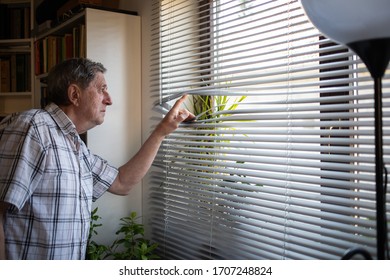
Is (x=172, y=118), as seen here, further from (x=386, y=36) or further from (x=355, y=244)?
(x=386, y=36)

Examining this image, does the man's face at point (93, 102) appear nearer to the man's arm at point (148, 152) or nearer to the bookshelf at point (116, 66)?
the man's arm at point (148, 152)

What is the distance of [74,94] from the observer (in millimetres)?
1628

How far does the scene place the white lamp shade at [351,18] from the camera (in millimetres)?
769

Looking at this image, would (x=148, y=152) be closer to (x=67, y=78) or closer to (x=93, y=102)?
(x=93, y=102)

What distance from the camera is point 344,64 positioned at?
1209 mm

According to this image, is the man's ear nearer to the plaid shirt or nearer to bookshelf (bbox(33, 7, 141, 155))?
the plaid shirt

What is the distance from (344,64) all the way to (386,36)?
412 millimetres

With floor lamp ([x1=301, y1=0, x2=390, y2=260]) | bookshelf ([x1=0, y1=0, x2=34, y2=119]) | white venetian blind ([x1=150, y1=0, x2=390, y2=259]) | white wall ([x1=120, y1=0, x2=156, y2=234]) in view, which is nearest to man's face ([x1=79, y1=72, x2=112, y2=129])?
white venetian blind ([x1=150, y1=0, x2=390, y2=259])

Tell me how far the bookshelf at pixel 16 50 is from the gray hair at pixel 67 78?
1.54m

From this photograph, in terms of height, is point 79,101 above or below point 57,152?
above

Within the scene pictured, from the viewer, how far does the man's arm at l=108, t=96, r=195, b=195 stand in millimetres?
1743

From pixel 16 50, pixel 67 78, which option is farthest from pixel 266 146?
pixel 16 50
